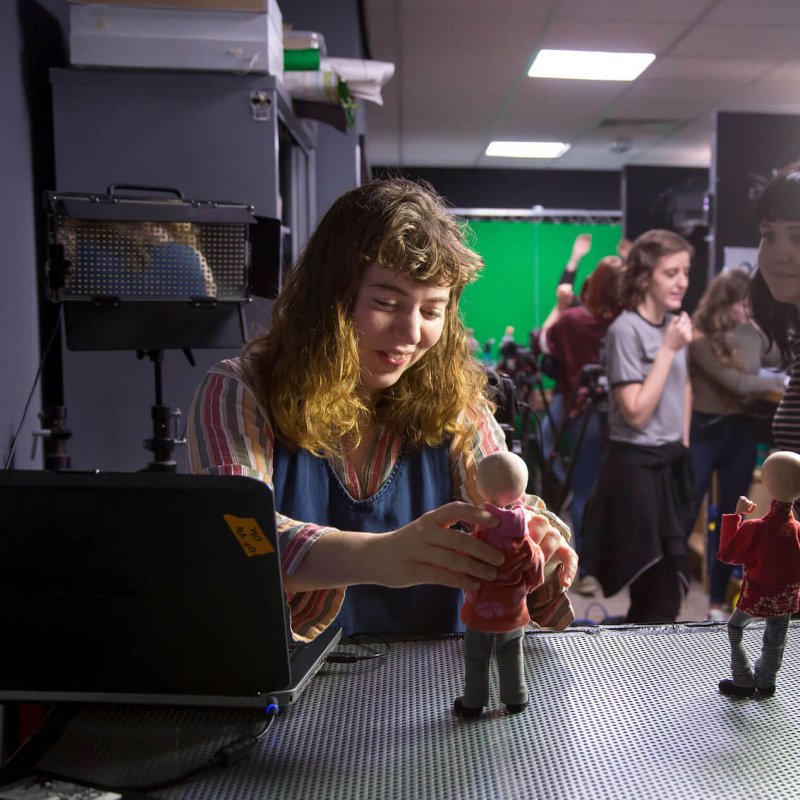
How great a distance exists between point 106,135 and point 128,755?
4.76 feet

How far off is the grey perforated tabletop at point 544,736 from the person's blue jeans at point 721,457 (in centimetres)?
227

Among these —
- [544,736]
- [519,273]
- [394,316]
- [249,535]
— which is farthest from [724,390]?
[519,273]

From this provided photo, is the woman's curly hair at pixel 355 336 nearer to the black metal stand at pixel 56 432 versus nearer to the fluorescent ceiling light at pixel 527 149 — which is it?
the black metal stand at pixel 56 432

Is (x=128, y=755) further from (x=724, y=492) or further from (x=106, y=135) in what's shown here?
(x=724, y=492)

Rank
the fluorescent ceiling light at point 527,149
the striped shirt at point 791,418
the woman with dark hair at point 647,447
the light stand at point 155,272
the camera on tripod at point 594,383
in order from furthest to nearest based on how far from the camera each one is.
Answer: the fluorescent ceiling light at point 527,149 → the camera on tripod at point 594,383 → the woman with dark hair at point 647,447 → the striped shirt at point 791,418 → the light stand at point 155,272

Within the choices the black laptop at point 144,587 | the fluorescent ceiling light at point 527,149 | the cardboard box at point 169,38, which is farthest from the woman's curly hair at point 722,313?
the fluorescent ceiling light at point 527,149

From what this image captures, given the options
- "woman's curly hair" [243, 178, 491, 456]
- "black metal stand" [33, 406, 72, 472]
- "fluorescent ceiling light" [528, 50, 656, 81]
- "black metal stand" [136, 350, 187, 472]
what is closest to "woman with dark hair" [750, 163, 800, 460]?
"woman's curly hair" [243, 178, 491, 456]

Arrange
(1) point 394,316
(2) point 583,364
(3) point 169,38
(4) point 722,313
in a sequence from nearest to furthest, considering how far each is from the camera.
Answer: (1) point 394,316 < (3) point 169,38 < (4) point 722,313 < (2) point 583,364

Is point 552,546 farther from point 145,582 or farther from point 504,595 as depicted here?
point 145,582

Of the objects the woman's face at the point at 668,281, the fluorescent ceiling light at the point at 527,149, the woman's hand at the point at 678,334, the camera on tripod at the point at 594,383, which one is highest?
the fluorescent ceiling light at the point at 527,149

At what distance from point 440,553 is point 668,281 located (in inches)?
95.5

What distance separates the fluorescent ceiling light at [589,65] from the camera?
4.05 meters

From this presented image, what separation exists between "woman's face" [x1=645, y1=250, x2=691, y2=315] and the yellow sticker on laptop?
2.51 metres

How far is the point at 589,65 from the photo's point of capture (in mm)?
4207
